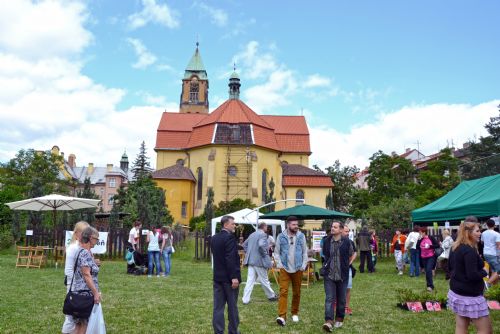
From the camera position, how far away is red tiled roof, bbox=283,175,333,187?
→ 5288 cm

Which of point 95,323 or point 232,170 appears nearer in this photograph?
point 95,323

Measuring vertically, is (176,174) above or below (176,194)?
above

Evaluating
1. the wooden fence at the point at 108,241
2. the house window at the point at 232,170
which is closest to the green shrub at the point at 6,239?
the wooden fence at the point at 108,241

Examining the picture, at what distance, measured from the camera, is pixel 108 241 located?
22578 mm

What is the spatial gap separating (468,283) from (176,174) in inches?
1843

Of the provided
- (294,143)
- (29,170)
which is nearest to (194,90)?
(294,143)

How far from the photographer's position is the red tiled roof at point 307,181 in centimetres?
5288

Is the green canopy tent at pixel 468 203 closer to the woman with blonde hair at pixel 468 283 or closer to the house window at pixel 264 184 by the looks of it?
the woman with blonde hair at pixel 468 283

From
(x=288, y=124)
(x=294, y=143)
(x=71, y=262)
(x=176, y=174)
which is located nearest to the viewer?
Result: (x=71, y=262)

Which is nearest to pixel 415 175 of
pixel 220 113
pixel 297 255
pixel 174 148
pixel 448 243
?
pixel 220 113

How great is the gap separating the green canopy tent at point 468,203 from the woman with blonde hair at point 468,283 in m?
8.33

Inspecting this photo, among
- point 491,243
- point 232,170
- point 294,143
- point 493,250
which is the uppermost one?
point 294,143

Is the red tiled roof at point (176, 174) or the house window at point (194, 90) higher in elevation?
the house window at point (194, 90)

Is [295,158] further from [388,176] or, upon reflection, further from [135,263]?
[135,263]
